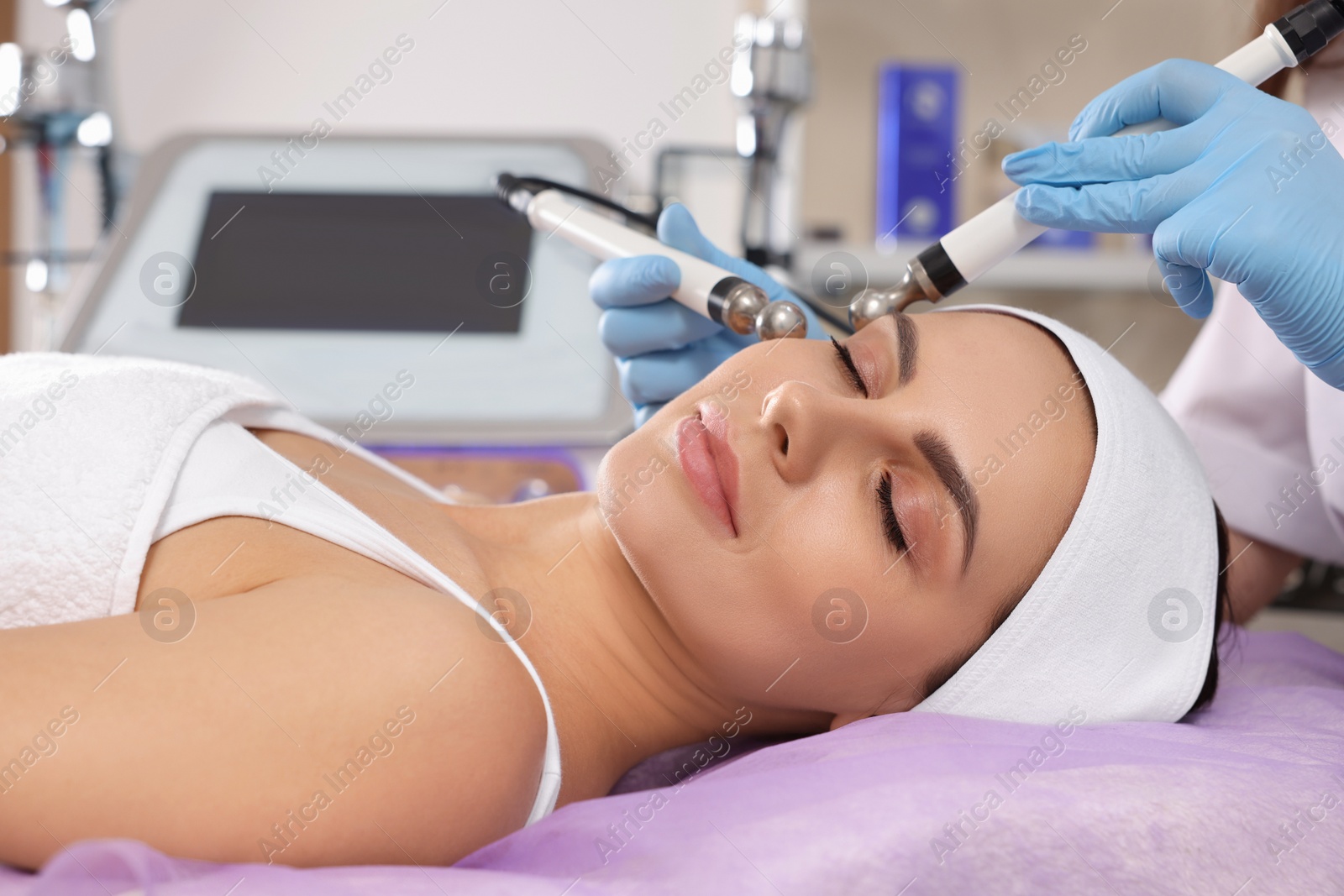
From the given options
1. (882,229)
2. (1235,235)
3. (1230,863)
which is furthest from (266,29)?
(1230,863)

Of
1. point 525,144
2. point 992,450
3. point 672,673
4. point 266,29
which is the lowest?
point 672,673

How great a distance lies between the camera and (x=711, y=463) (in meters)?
0.80

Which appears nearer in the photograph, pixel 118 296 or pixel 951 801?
pixel 951 801

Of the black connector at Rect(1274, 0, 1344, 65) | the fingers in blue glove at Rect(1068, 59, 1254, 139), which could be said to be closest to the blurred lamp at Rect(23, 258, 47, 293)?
the fingers in blue glove at Rect(1068, 59, 1254, 139)

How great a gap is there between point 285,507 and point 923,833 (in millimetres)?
489

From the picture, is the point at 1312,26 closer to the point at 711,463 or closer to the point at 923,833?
the point at 711,463

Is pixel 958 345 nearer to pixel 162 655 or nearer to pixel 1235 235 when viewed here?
pixel 1235 235

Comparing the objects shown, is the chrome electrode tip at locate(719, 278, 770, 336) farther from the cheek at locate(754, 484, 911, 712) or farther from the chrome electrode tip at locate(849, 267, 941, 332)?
the cheek at locate(754, 484, 911, 712)

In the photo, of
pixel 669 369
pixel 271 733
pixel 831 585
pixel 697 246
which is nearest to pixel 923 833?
pixel 831 585

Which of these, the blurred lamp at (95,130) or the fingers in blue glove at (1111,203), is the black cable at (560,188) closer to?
the fingers in blue glove at (1111,203)

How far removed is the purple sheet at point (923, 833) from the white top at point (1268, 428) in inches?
18.6

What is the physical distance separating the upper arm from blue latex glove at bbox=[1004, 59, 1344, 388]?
1.88ft

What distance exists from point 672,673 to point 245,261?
97 centimetres

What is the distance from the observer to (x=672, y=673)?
883mm
